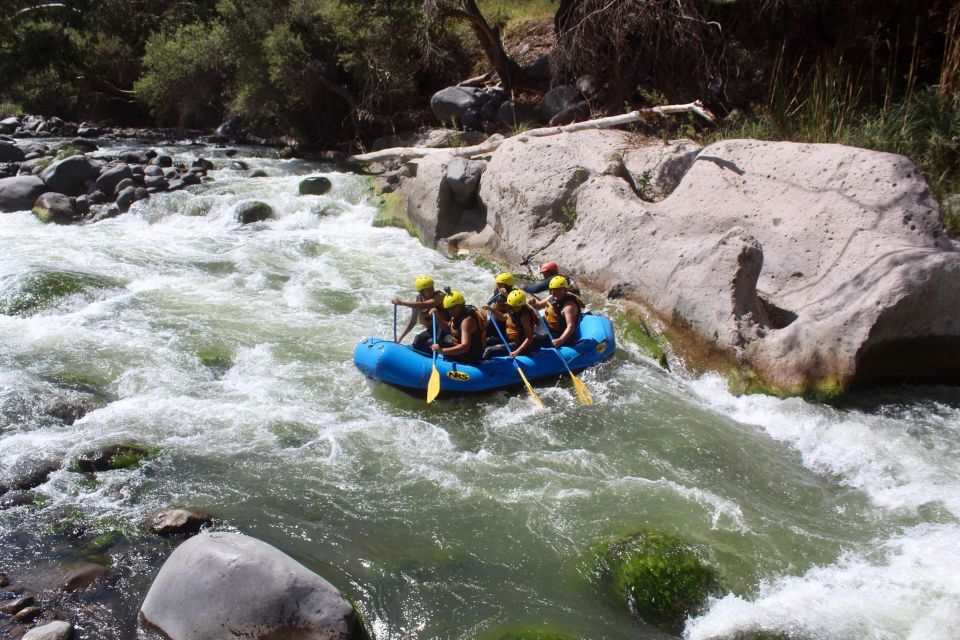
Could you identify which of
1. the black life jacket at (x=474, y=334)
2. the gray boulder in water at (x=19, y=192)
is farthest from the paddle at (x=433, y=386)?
the gray boulder in water at (x=19, y=192)

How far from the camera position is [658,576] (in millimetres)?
3914

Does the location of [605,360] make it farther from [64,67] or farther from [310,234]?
[64,67]

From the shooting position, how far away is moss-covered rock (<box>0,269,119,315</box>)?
7.18 m

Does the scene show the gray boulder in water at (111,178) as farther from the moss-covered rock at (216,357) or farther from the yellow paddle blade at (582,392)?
the yellow paddle blade at (582,392)

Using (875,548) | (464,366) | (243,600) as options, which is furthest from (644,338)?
(243,600)

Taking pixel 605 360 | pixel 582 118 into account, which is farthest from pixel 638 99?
pixel 605 360

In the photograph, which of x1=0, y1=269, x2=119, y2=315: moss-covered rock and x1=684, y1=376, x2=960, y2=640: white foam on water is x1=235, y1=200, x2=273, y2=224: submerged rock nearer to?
x1=0, y1=269, x2=119, y2=315: moss-covered rock

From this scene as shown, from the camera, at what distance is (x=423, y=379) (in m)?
6.00

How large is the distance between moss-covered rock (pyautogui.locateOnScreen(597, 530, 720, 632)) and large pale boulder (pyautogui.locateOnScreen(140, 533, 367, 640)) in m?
1.30

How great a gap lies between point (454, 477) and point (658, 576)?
1.45m

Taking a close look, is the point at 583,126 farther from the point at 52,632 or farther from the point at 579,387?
the point at 52,632

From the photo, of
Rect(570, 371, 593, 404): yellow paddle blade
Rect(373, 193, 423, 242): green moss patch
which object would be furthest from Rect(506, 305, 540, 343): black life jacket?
Rect(373, 193, 423, 242): green moss patch

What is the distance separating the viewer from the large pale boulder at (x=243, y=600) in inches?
130

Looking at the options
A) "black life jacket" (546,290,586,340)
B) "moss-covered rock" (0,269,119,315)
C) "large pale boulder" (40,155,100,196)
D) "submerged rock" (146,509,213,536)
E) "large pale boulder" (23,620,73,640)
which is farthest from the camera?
"large pale boulder" (40,155,100,196)
